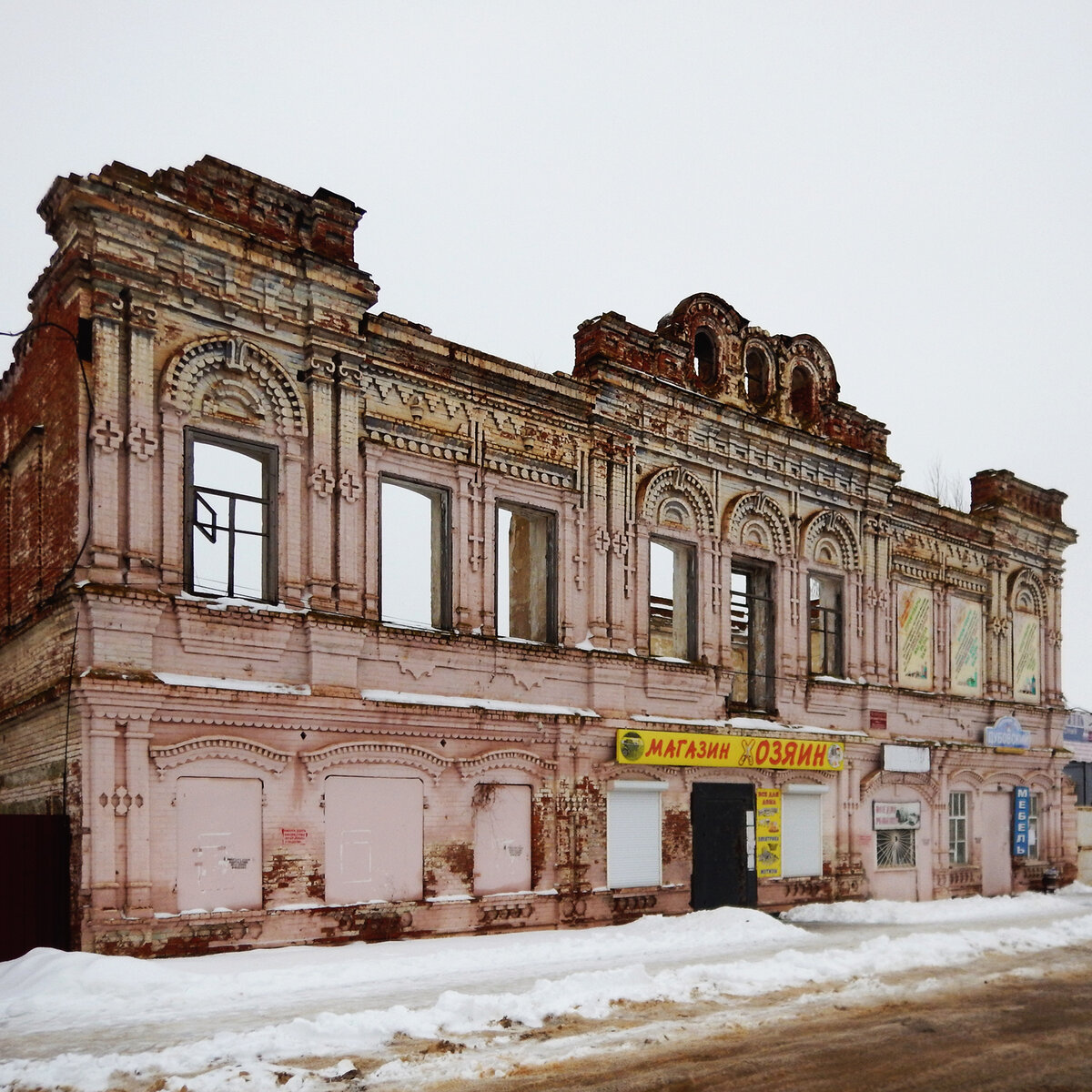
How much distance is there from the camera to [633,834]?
16219 mm

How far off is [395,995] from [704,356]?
468 inches

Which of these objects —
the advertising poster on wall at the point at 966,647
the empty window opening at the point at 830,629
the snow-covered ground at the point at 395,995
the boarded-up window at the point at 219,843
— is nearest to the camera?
the snow-covered ground at the point at 395,995

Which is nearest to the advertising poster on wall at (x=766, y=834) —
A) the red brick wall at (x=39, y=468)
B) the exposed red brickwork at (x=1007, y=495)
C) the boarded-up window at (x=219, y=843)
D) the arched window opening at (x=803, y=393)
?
the arched window opening at (x=803, y=393)

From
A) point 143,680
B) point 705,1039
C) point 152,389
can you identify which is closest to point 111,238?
point 152,389

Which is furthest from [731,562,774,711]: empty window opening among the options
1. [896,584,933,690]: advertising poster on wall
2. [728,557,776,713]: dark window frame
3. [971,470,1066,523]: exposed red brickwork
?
[971,470,1066,523]: exposed red brickwork

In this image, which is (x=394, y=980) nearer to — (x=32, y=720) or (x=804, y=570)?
(x=32, y=720)

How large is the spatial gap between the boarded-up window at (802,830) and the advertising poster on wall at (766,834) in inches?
6.7

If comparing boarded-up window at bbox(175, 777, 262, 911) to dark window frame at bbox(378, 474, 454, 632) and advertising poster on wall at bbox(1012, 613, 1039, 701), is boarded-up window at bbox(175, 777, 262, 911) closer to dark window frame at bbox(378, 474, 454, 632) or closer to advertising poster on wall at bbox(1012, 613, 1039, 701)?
dark window frame at bbox(378, 474, 454, 632)

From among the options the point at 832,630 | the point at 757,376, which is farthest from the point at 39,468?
the point at 832,630

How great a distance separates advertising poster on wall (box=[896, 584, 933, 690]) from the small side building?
42 centimetres

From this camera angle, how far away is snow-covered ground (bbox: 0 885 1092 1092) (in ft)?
26.7

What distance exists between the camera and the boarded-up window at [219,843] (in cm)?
1195

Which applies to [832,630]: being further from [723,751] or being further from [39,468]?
[39,468]

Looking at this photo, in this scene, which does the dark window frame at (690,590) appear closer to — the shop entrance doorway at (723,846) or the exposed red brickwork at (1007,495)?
the shop entrance doorway at (723,846)
